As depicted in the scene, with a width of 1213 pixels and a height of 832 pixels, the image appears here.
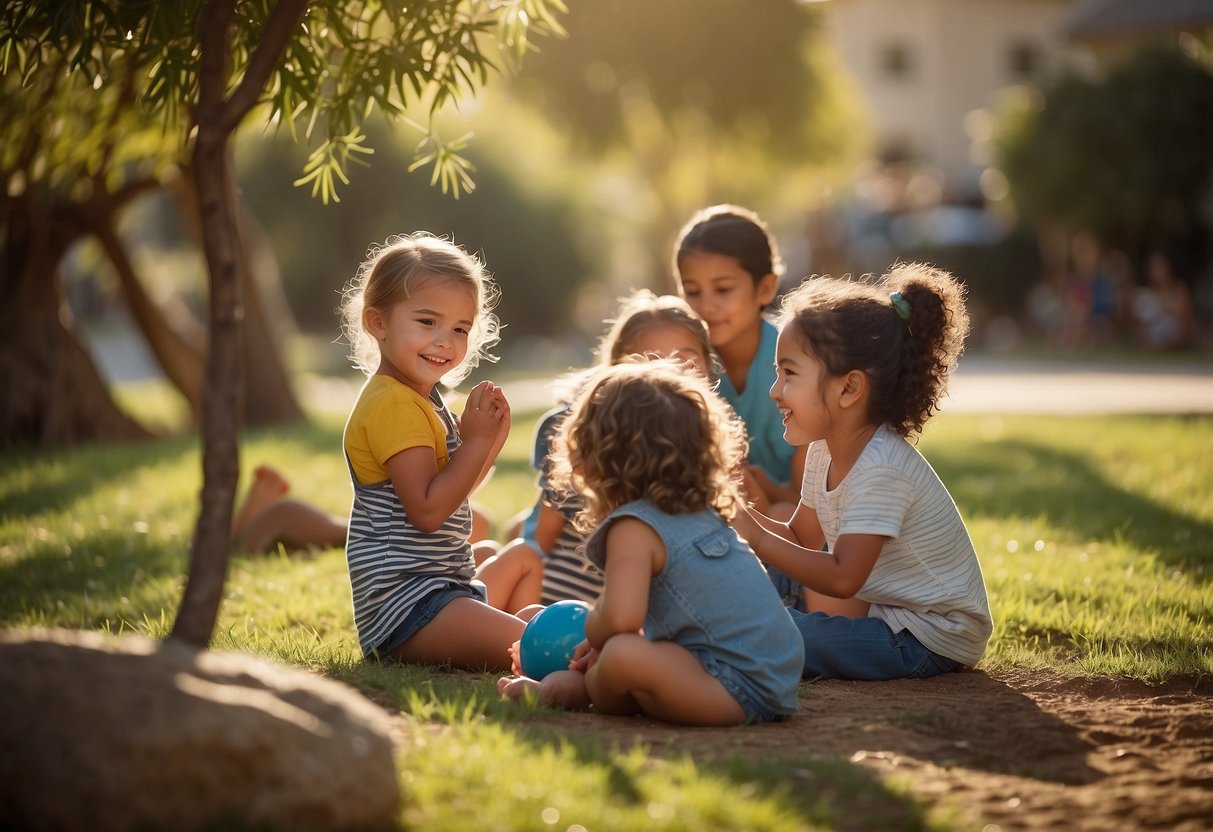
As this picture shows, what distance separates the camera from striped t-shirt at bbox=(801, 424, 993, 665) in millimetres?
4180

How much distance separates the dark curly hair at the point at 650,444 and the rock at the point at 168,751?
1.12m

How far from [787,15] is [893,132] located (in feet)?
99.5

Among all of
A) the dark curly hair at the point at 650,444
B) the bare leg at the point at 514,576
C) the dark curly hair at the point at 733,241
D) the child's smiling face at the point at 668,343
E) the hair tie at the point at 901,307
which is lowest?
the bare leg at the point at 514,576

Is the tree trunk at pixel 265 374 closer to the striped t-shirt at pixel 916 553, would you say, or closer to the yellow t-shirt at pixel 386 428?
the yellow t-shirt at pixel 386 428

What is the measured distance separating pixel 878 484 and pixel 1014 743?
0.93m

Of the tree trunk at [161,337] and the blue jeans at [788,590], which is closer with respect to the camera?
the blue jeans at [788,590]

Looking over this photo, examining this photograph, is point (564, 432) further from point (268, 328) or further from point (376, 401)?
point (268, 328)

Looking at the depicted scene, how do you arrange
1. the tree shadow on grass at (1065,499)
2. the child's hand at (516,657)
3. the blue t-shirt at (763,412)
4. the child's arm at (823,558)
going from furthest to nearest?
the tree shadow on grass at (1065,499), the blue t-shirt at (763,412), the child's hand at (516,657), the child's arm at (823,558)

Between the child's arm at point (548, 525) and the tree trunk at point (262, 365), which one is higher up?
the tree trunk at point (262, 365)

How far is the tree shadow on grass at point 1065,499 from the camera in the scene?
663cm

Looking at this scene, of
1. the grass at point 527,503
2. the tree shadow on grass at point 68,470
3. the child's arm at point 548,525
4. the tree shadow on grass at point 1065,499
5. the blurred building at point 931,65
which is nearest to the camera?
the grass at point 527,503

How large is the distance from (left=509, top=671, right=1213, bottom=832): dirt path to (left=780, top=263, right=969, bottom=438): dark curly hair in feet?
3.03

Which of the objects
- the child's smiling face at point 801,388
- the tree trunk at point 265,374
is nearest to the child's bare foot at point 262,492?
the child's smiling face at point 801,388

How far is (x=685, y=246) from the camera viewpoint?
576cm
